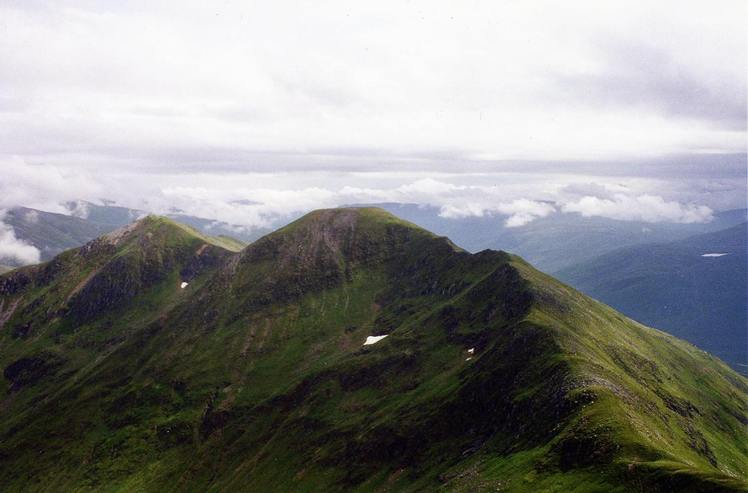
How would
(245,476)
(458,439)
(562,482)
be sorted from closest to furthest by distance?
(562,482), (458,439), (245,476)

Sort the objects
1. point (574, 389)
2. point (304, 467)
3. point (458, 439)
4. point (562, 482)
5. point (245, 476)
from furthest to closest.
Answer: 1. point (245, 476)
2. point (304, 467)
3. point (458, 439)
4. point (574, 389)
5. point (562, 482)

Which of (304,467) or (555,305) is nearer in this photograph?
(304,467)

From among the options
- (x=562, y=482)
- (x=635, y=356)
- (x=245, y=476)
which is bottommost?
(x=245, y=476)

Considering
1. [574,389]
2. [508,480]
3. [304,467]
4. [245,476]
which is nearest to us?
[508,480]

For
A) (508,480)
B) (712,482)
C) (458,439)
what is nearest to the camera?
(712,482)

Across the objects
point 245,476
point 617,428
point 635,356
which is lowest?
point 245,476


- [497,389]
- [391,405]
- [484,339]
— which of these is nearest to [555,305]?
[484,339]

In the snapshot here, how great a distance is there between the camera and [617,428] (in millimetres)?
97750

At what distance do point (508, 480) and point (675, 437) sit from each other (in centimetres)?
5015

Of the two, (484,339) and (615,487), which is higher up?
(615,487)

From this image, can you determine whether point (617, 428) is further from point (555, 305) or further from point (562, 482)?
point (555, 305)

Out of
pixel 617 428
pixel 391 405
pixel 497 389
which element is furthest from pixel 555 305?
pixel 617 428

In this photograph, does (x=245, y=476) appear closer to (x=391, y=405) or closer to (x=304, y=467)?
(x=304, y=467)

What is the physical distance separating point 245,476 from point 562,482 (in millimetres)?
139401
